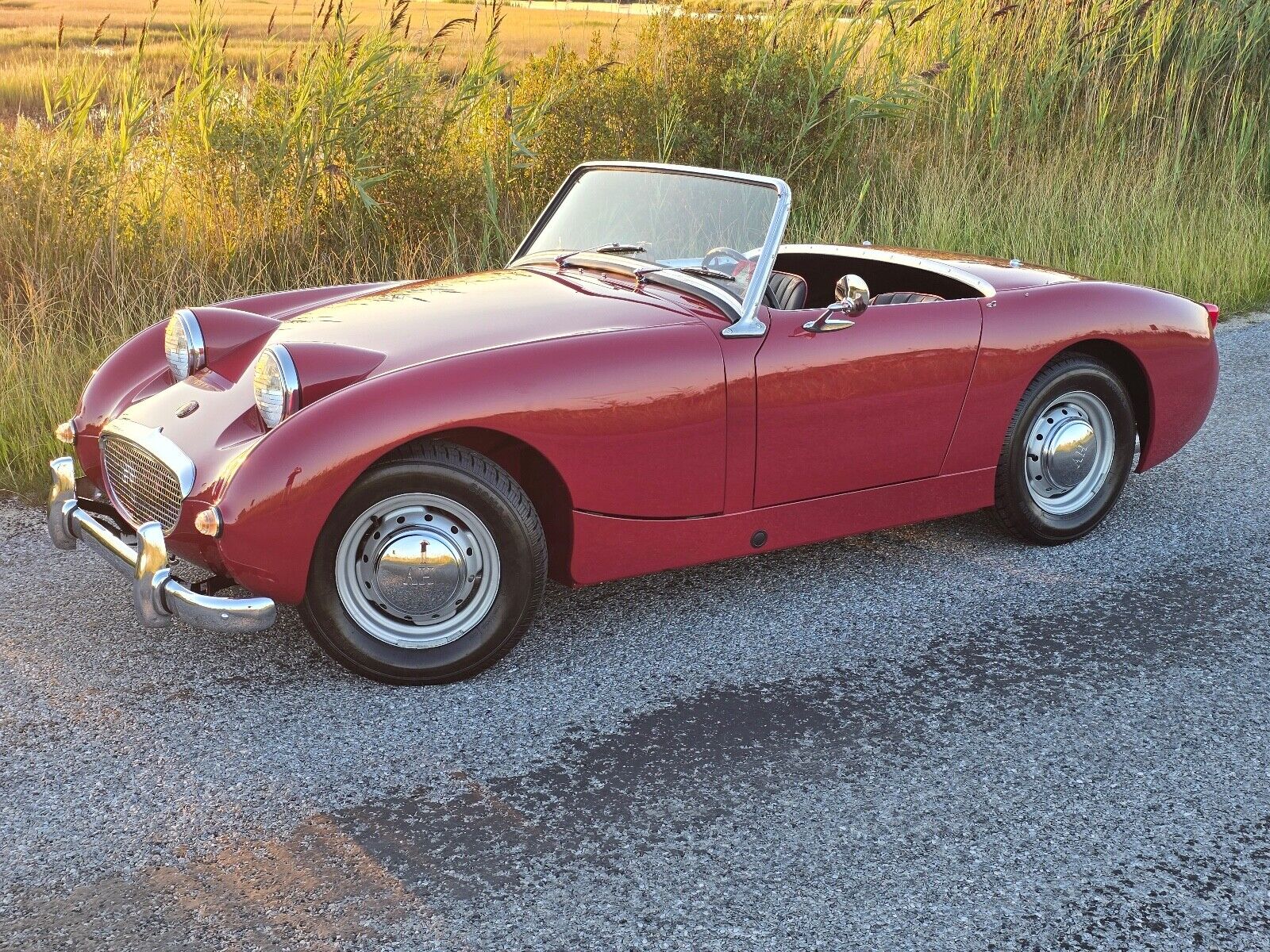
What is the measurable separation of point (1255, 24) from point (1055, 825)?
9.47 meters

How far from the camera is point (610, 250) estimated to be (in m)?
4.25

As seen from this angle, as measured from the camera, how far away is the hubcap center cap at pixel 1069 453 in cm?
436

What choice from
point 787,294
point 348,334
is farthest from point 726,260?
point 348,334

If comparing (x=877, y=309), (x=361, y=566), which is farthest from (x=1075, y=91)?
(x=361, y=566)

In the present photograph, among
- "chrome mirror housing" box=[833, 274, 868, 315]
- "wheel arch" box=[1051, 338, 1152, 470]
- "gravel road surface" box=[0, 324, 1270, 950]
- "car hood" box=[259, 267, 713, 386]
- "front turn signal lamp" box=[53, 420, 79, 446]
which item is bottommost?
"gravel road surface" box=[0, 324, 1270, 950]

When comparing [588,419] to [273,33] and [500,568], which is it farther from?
[273,33]

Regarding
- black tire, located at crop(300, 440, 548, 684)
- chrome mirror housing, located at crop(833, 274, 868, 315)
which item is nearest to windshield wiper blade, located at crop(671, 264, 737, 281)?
chrome mirror housing, located at crop(833, 274, 868, 315)

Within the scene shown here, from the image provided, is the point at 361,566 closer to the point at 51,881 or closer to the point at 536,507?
the point at 536,507

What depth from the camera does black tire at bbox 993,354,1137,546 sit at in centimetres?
426

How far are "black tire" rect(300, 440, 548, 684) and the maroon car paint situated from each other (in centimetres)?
7

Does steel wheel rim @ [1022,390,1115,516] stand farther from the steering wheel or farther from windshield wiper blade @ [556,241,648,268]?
windshield wiper blade @ [556,241,648,268]

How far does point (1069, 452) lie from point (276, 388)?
2625 mm

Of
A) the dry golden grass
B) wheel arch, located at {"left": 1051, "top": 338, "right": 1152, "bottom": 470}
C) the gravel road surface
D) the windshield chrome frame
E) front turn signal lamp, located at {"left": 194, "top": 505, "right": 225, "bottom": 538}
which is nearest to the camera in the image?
the gravel road surface

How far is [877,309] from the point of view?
393 cm
